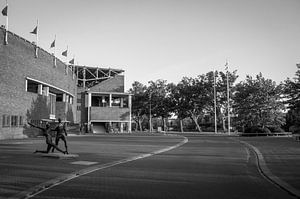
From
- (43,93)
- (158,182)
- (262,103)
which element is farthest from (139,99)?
(158,182)

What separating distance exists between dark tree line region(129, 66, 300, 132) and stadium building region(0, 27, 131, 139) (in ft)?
54.7

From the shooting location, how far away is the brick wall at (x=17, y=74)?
34.0m

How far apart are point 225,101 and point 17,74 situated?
52.7 metres

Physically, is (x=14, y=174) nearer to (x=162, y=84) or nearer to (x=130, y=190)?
(x=130, y=190)

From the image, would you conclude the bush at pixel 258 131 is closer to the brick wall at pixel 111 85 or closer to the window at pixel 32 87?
the window at pixel 32 87

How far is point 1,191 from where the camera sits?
8.27m

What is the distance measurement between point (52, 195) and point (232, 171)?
7.03 meters

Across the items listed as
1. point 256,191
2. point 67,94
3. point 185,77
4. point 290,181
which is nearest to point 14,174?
point 256,191

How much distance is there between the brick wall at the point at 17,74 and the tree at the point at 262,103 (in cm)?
3236

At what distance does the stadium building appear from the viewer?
34.8 metres

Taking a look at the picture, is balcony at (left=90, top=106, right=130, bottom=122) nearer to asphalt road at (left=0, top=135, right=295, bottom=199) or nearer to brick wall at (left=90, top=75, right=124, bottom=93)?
brick wall at (left=90, top=75, right=124, bottom=93)

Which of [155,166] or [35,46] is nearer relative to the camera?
[155,166]

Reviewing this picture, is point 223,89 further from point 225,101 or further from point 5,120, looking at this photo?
point 5,120

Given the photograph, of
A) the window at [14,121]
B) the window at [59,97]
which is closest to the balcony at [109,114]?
the window at [59,97]
